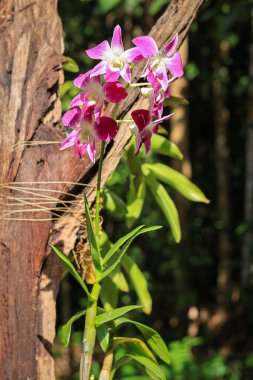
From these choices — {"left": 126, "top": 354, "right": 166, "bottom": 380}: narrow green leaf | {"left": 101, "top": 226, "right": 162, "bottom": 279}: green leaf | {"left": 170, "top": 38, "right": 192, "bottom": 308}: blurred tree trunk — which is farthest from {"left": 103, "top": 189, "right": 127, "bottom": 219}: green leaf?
{"left": 170, "top": 38, "right": 192, "bottom": 308}: blurred tree trunk

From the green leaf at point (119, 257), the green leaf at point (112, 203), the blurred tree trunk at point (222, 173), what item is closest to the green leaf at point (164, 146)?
the green leaf at point (112, 203)

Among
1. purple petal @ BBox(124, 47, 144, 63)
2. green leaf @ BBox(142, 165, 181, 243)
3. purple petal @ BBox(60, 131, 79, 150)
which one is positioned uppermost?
purple petal @ BBox(124, 47, 144, 63)

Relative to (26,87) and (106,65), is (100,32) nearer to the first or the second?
(26,87)

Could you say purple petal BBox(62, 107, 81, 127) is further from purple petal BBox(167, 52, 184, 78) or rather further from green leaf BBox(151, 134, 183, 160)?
green leaf BBox(151, 134, 183, 160)

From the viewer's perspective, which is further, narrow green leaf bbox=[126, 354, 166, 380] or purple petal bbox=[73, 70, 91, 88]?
narrow green leaf bbox=[126, 354, 166, 380]

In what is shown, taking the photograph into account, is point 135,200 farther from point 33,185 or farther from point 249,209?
point 249,209

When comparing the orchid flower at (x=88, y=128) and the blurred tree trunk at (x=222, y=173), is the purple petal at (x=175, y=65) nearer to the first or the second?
the orchid flower at (x=88, y=128)

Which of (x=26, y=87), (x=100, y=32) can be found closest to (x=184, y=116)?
(x=100, y=32)
